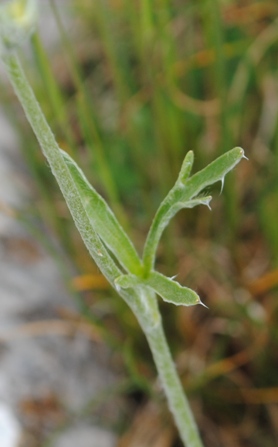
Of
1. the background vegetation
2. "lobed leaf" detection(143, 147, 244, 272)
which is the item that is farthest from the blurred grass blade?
the background vegetation

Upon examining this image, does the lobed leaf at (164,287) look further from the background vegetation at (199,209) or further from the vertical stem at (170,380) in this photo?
the background vegetation at (199,209)

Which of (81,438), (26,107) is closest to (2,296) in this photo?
(81,438)

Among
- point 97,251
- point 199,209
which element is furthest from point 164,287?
point 199,209

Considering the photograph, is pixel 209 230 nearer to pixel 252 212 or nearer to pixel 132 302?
pixel 252 212

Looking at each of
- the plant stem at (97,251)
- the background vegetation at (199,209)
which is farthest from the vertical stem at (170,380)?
the background vegetation at (199,209)

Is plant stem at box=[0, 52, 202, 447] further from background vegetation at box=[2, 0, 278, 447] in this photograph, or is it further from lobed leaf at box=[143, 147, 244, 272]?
background vegetation at box=[2, 0, 278, 447]

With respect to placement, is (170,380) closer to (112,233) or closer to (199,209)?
(112,233)
